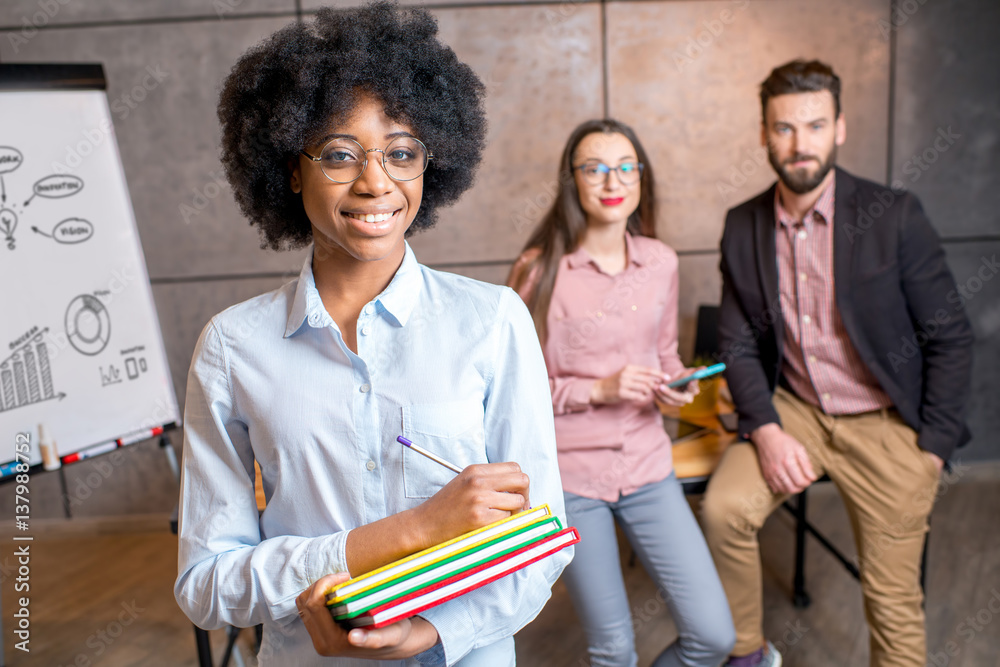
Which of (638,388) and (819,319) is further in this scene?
(819,319)

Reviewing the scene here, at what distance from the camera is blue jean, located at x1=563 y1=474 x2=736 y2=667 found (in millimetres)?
1830

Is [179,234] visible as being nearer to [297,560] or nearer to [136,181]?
[136,181]

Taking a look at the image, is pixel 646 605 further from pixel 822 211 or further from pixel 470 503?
pixel 470 503

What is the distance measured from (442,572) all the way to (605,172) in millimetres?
1465

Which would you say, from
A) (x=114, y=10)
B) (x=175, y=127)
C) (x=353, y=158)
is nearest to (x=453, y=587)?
(x=353, y=158)

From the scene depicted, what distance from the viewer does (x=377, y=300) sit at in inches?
45.3

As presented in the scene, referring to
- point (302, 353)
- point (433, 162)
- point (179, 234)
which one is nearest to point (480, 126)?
point (433, 162)

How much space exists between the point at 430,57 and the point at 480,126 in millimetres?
172

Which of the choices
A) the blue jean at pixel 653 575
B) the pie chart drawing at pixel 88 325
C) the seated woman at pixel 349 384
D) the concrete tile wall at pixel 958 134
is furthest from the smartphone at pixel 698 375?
the concrete tile wall at pixel 958 134

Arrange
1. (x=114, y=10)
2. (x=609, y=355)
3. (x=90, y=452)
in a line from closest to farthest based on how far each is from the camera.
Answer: (x=609, y=355), (x=90, y=452), (x=114, y=10)

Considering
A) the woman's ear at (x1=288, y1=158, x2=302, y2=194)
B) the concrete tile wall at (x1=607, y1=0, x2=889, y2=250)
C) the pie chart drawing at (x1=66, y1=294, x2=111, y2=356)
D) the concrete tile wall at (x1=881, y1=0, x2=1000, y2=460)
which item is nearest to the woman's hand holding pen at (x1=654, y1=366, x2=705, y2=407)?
the woman's ear at (x1=288, y1=158, x2=302, y2=194)

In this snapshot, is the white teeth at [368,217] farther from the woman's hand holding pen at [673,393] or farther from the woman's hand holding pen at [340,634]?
the woman's hand holding pen at [673,393]

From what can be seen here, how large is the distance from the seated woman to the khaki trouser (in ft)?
3.67

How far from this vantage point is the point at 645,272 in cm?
215
